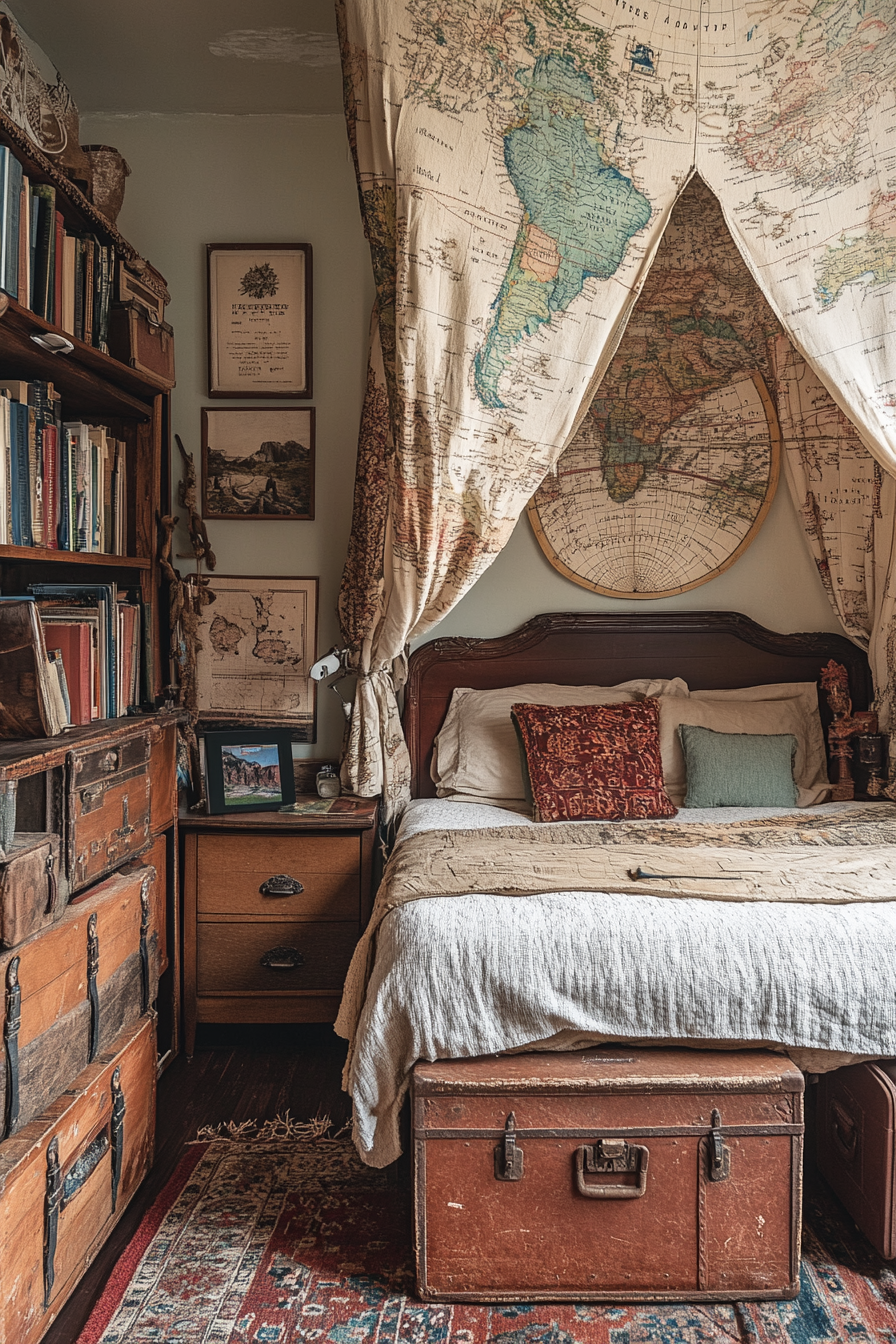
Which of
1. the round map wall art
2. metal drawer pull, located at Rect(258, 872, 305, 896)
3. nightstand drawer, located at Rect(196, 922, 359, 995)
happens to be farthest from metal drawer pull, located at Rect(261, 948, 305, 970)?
the round map wall art

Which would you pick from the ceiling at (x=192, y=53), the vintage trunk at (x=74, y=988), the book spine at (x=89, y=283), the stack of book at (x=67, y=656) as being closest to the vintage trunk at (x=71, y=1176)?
the vintage trunk at (x=74, y=988)

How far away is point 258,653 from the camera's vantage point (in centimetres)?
307

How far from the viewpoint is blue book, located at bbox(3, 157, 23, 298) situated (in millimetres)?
1763

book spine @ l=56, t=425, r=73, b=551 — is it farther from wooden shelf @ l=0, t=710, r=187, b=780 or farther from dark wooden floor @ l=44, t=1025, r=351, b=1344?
dark wooden floor @ l=44, t=1025, r=351, b=1344

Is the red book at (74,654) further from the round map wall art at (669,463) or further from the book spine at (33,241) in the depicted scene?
the round map wall art at (669,463)

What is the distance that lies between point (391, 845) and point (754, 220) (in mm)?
1941

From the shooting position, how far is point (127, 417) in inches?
97.3

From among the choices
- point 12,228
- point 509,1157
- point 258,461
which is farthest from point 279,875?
point 12,228

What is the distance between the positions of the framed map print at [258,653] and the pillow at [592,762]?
2.49ft

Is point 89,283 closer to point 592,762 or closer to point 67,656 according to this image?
point 67,656

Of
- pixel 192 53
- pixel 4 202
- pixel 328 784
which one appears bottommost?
pixel 328 784

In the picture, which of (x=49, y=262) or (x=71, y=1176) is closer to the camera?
(x=71, y=1176)

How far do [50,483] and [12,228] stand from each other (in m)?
0.51

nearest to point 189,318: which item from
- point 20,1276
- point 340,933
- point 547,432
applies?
point 547,432
